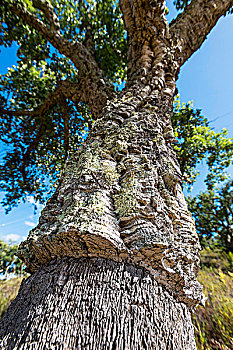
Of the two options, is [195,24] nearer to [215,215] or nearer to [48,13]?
[48,13]

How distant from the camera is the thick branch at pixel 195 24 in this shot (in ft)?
10.4

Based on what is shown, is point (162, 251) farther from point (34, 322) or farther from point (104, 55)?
point (104, 55)

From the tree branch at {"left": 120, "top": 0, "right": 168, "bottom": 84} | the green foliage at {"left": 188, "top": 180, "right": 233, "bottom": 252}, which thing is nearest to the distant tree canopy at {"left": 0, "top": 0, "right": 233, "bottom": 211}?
the tree branch at {"left": 120, "top": 0, "right": 168, "bottom": 84}

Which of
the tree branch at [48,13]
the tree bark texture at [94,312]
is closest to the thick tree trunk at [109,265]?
the tree bark texture at [94,312]

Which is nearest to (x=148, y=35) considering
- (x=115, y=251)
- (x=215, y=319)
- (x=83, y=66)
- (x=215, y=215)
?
(x=83, y=66)

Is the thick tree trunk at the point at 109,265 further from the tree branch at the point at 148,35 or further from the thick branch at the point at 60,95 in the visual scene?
the thick branch at the point at 60,95

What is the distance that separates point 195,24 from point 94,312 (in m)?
4.54

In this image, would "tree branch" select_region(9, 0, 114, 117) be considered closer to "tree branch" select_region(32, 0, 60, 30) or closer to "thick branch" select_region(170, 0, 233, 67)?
"tree branch" select_region(32, 0, 60, 30)

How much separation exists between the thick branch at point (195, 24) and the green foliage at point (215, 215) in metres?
16.0

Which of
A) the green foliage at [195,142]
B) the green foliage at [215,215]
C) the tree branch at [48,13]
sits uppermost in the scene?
the tree branch at [48,13]

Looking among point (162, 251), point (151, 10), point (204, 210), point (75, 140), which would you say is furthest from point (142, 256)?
point (204, 210)

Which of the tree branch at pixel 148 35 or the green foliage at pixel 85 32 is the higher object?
the green foliage at pixel 85 32

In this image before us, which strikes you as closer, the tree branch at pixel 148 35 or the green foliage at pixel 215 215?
the tree branch at pixel 148 35

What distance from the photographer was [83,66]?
13.5 feet
